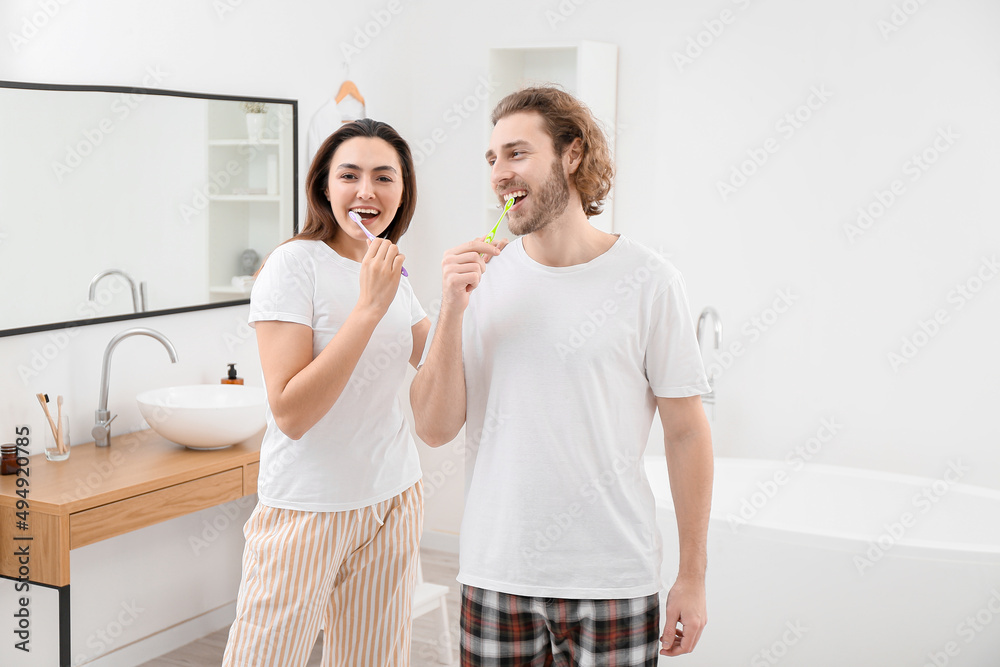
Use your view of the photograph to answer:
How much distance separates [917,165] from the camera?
299 cm

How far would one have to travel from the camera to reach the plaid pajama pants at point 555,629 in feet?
4.22

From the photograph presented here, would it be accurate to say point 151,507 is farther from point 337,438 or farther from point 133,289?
point 337,438

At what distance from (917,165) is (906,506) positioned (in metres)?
1.13

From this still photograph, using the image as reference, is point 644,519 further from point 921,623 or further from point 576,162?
point 921,623

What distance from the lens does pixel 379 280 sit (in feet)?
4.92

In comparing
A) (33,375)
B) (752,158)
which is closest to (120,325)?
(33,375)

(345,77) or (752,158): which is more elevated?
(345,77)

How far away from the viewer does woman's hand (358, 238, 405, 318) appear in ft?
4.91

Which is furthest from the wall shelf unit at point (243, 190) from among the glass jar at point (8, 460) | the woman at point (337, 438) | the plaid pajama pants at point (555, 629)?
the plaid pajama pants at point (555, 629)

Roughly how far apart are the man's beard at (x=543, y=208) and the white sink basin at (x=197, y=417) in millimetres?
1216

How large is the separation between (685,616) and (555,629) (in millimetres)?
204

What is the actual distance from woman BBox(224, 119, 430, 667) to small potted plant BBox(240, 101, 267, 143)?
53.8 inches

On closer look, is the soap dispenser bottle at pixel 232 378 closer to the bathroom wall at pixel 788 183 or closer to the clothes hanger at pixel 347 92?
the bathroom wall at pixel 788 183

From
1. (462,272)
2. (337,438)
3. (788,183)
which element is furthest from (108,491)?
(788,183)
